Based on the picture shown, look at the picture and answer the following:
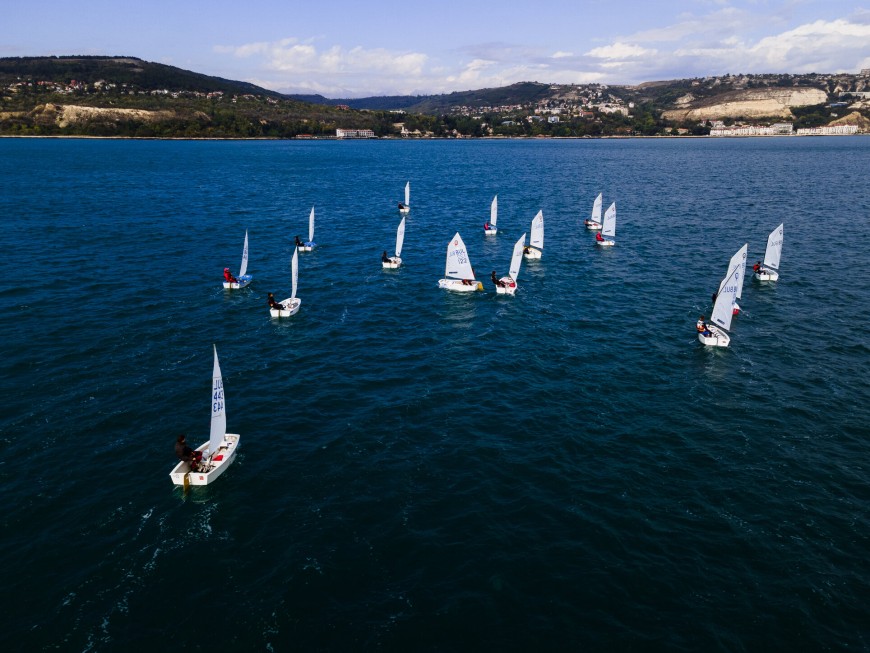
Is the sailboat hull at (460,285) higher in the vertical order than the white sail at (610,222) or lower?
lower

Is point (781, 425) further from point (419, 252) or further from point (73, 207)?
point (73, 207)

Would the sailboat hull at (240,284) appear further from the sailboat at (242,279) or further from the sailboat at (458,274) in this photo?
the sailboat at (458,274)

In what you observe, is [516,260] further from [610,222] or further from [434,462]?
[434,462]

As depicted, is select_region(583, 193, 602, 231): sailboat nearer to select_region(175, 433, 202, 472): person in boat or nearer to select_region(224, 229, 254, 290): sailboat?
select_region(224, 229, 254, 290): sailboat

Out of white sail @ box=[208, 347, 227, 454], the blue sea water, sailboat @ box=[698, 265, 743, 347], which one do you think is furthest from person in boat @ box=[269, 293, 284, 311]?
sailboat @ box=[698, 265, 743, 347]

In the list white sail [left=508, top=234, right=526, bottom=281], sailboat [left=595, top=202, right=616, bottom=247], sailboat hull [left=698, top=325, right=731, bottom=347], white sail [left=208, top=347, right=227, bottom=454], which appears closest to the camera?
white sail [left=208, top=347, right=227, bottom=454]

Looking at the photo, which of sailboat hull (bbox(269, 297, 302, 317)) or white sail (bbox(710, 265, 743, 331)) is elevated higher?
white sail (bbox(710, 265, 743, 331))

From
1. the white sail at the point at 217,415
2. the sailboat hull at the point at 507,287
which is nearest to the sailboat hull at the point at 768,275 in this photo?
the sailboat hull at the point at 507,287
